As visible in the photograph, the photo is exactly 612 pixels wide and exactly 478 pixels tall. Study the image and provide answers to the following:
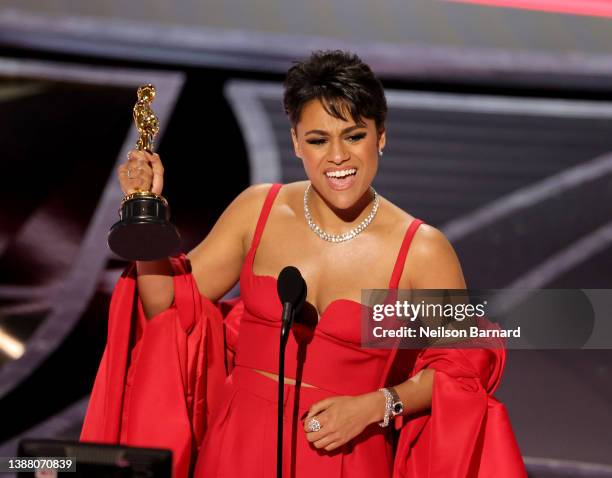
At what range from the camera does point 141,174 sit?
1767mm

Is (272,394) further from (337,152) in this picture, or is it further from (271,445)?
(337,152)

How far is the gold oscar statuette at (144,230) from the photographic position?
5.58ft

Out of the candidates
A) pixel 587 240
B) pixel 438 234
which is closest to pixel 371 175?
pixel 438 234

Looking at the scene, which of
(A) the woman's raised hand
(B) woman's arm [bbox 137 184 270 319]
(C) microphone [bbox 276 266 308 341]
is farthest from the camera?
(B) woman's arm [bbox 137 184 270 319]

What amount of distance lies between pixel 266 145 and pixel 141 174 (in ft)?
5.89

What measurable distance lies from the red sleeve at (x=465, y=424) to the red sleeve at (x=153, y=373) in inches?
18.0

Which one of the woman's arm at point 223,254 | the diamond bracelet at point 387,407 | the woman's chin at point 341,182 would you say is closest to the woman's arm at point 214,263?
the woman's arm at point 223,254

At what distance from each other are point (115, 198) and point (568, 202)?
173cm

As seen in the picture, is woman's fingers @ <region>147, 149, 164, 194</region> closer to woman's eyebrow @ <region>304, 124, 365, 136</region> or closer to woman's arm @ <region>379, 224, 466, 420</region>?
woman's eyebrow @ <region>304, 124, 365, 136</region>

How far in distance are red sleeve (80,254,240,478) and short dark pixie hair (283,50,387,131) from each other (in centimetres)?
43

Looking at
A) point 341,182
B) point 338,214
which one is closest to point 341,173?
point 341,182

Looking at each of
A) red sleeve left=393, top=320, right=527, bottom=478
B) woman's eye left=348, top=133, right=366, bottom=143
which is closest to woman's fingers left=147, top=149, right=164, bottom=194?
woman's eye left=348, top=133, right=366, bottom=143

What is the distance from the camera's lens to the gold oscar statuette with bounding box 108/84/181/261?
1701 millimetres

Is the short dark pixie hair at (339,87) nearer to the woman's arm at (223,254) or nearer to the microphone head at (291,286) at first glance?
the woman's arm at (223,254)
